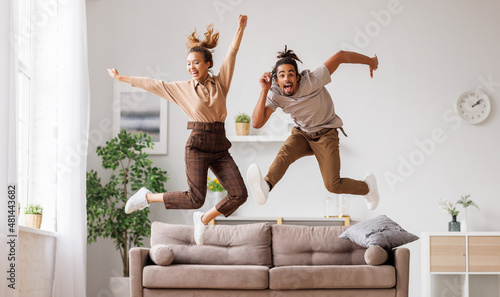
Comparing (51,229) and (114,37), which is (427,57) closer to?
(114,37)

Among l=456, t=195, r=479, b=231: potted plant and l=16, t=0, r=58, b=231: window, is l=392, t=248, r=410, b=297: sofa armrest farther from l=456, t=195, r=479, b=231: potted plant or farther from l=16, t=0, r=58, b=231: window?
l=16, t=0, r=58, b=231: window

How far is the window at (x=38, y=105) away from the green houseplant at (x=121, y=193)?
0.71 metres

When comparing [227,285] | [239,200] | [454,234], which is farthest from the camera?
[454,234]

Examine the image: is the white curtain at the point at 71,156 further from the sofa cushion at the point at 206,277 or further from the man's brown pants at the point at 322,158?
the man's brown pants at the point at 322,158

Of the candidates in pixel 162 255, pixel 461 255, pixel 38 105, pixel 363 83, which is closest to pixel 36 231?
pixel 162 255

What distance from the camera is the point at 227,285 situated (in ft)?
15.8

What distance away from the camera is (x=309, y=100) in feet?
11.8

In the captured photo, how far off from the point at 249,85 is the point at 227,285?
2.37 m

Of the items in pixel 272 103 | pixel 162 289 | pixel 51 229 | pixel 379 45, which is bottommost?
pixel 162 289

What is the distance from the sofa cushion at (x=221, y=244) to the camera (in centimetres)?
527

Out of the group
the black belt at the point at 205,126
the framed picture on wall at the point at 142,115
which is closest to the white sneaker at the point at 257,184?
the black belt at the point at 205,126

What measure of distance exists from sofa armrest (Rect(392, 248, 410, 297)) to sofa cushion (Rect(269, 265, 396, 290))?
0.04 meters

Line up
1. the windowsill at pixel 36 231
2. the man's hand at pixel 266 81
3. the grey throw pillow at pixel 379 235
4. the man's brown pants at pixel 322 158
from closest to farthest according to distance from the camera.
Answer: the man's hand at pixel 266 81 < the man's brown pants at pixel 322 158 < the windowsill at pixel 36 231 < the grey throw pillow at pixel 379 235

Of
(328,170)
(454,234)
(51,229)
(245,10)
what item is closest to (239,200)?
(328,170)
